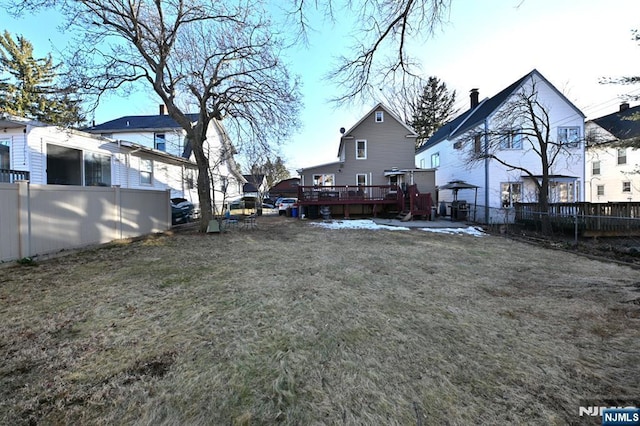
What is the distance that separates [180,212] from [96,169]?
3968mm

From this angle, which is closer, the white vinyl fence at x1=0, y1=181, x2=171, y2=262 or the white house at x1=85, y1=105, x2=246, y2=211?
A: the white vinyl fence at x1=0, y1=181, x2=171, y2=262

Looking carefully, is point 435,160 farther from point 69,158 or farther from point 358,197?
point 69,158

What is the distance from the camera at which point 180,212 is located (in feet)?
48.4

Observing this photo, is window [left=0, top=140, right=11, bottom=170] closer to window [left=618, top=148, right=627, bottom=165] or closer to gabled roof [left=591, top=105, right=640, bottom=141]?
gabled roof [left=591, top=105, right=640, bottom=141]

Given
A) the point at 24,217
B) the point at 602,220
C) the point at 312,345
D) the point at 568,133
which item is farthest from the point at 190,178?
the point at 568,133

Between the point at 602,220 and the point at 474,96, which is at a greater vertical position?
the point at 474,96

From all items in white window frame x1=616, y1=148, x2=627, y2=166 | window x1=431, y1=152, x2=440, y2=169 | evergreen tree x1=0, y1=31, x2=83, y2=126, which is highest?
evergreen tree x1=0, y1=31, x2=83, y2=126

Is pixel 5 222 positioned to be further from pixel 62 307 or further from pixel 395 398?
pixel 395 398

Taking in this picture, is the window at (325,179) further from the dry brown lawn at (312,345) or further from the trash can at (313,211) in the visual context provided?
the dry brown lawn at (312,345)

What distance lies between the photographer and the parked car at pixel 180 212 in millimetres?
14384

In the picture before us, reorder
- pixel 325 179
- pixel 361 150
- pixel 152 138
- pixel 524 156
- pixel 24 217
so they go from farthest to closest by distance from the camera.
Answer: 1. pixel 361 150
2. pixel 325 179
3. pixel 152 138
4. pixel 524 156
5. pixel 24 217

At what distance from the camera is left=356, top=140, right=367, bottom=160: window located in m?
21.3

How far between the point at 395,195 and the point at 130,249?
47.2 feet

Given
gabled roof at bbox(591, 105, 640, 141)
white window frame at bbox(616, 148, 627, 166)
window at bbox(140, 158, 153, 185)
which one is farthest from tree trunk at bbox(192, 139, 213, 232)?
white window frame at bbox(616, 148, 627, 166)
